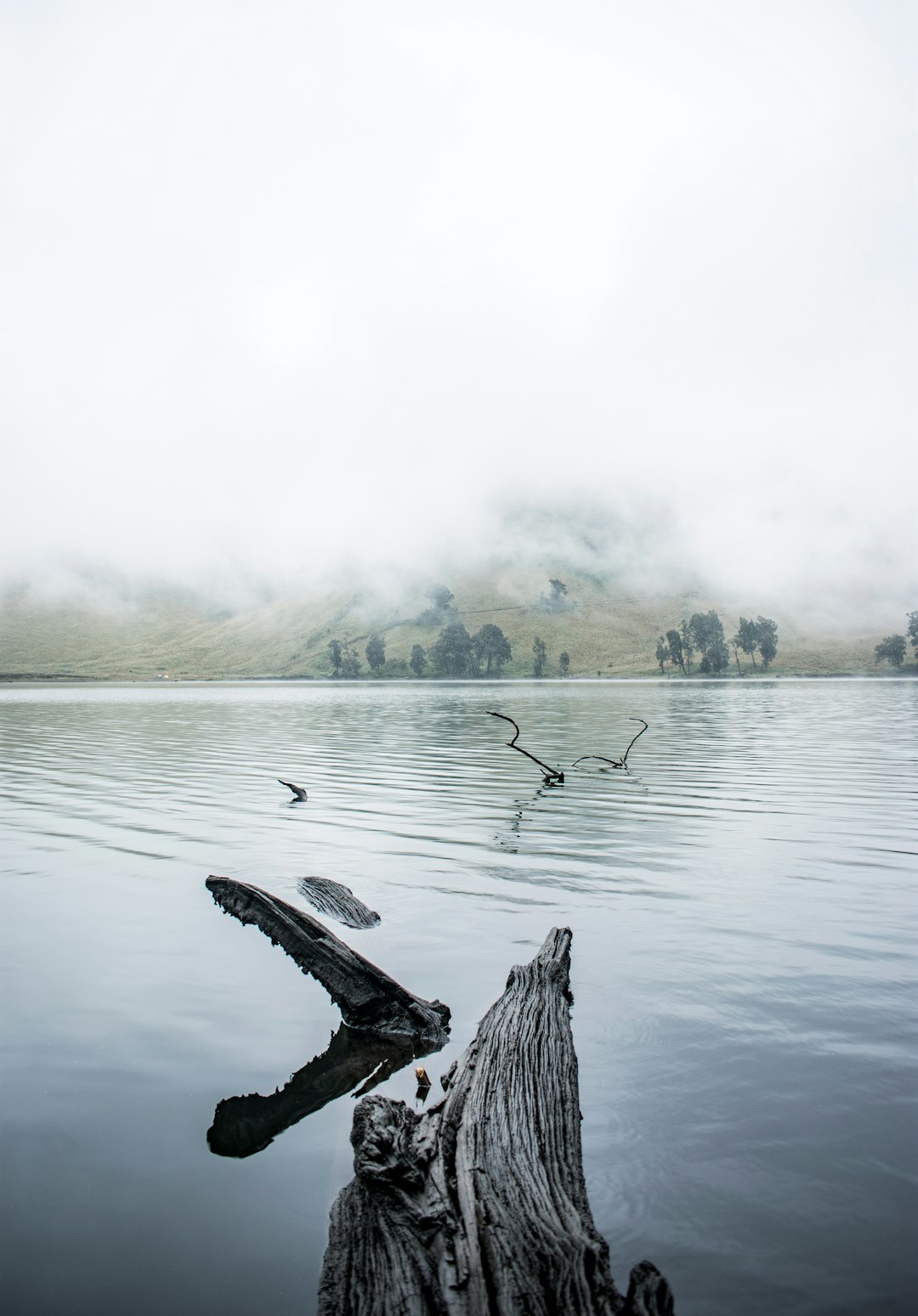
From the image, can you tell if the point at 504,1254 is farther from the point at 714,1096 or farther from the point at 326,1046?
the point at 326,1046

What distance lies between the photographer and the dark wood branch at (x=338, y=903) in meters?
15.5

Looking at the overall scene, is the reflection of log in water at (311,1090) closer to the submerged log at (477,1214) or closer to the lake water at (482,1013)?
the lake water at (482,1013)

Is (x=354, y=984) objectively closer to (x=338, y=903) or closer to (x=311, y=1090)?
(x=311, y=1090)

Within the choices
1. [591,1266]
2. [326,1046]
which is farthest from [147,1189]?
[591,1266]

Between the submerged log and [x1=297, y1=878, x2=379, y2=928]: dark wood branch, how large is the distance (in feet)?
24.4

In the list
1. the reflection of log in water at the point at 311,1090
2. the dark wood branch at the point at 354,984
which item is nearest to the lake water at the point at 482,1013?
the reflection of log in water at the point at 311,1090

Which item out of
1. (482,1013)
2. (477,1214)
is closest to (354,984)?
(482,1013)

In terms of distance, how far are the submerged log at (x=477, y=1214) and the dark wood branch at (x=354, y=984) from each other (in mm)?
2638

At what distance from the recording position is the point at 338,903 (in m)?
15.8

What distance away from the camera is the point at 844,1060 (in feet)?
31.9

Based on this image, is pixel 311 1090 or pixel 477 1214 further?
pixel 311 1090

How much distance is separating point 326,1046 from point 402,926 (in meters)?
5.12

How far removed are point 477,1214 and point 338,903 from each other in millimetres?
10357

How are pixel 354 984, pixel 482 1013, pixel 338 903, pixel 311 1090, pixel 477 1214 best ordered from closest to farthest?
pixel 477 1214 < pixel 311 1090 < pixel 354 984 < pixel 482 1013 < pixel 338 903
